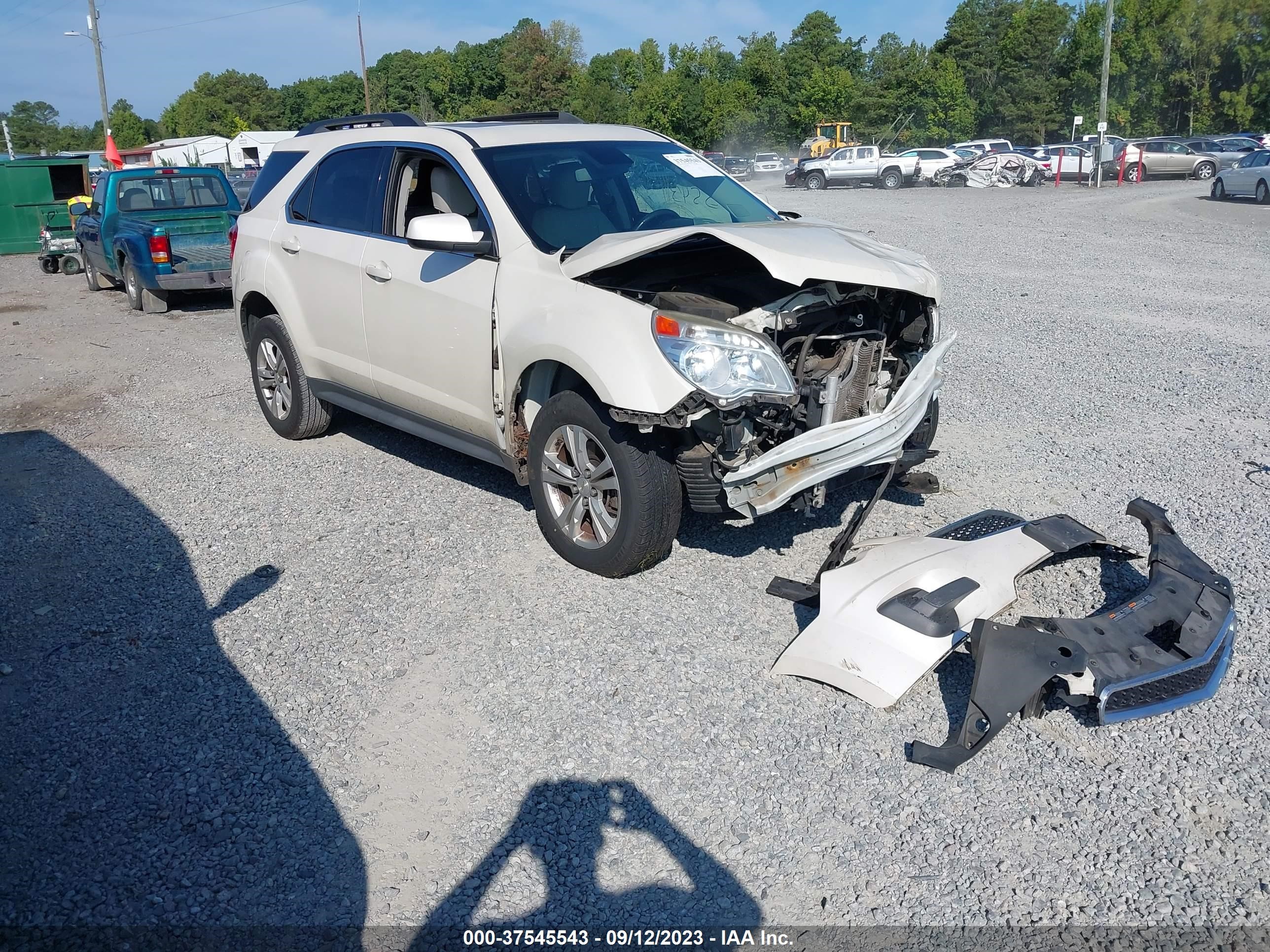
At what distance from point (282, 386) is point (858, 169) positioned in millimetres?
38135

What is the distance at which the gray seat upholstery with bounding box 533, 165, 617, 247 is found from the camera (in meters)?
5.06

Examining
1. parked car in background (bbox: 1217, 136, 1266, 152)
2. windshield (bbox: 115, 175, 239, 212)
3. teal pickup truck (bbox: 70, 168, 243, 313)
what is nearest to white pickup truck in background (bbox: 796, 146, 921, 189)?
parked car in background (bbox: 1217, 136, 1266, 152)

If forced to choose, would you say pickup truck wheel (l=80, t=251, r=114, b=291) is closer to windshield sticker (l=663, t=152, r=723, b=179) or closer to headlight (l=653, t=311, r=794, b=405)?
windshield sticker (l=663, t=152, r=723, b=179)

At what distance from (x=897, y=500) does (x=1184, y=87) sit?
7832 centimetres

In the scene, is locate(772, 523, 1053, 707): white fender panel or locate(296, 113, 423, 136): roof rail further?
locate(296, 113, 423, 136): roof rail

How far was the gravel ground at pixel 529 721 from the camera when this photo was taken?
9.71 ft

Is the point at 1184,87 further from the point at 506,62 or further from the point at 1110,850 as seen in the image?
the point at 1110,850

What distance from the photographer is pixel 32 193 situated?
74.2ft

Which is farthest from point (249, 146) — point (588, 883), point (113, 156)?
point (588, 883)

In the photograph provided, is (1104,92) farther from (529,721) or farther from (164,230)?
(529,721)

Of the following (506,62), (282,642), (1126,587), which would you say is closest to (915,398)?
(1126,587)

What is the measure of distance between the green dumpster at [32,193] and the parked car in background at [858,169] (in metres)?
28.1

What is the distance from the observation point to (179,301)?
14523 millimetres

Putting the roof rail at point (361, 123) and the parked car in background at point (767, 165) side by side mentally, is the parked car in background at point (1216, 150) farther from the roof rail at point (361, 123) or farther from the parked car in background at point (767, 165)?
the roof rail at point (361, 123)
